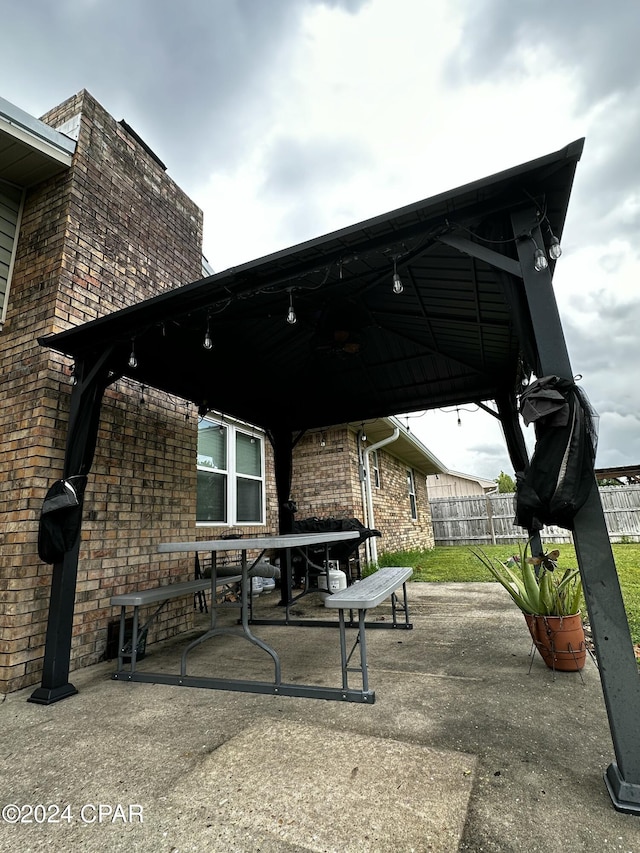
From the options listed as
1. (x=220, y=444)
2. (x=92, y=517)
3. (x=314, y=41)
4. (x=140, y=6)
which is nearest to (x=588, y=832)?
(x=92, y=517)

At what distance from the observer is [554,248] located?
7.05 ft

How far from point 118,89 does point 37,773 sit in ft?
24.2

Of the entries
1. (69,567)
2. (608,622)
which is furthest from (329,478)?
(608,622)

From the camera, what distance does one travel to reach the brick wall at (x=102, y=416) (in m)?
3.10

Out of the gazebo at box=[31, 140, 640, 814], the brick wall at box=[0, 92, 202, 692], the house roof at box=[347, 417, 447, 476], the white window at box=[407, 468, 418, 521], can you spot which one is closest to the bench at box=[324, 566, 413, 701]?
the gazebo at box=[31, 140, 640, 814]

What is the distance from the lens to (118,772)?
1.83 meters

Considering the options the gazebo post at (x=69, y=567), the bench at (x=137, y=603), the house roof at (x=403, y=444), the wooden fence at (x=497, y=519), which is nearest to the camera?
the gazebo post at (x=69, y=567)

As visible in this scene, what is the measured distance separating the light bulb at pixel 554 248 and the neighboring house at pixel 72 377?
9.17ft

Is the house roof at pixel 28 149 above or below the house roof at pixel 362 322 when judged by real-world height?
above

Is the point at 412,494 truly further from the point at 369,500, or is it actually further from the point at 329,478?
the point at 329,478

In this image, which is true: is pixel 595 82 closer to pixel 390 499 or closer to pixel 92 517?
pixel 92 517

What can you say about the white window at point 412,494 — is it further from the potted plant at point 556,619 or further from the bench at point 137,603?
the bench at point 137,603

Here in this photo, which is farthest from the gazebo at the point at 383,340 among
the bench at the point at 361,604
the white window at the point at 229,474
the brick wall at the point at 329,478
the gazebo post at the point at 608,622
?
the brick wall at the point at 329,478

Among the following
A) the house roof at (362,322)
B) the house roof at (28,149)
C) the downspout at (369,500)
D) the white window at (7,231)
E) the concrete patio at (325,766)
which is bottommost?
the concrete patio at (325,766)
